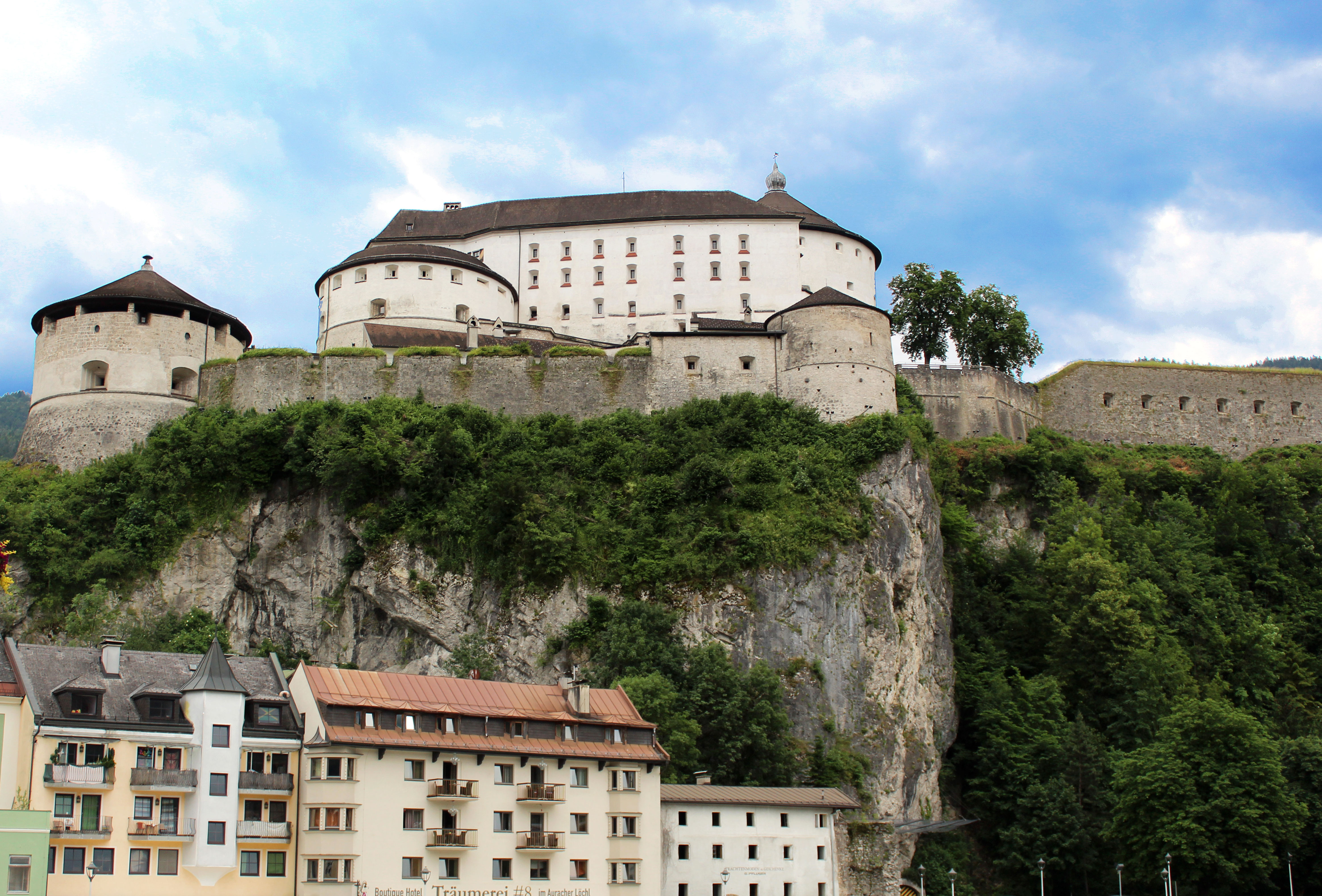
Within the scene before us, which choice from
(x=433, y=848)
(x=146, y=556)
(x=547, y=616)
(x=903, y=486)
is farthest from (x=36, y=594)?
(x=903, y=486)

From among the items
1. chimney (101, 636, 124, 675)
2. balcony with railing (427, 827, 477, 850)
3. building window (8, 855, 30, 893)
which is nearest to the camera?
building window (8, 855, 30, 893)

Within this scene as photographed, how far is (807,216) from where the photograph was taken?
7206 cm

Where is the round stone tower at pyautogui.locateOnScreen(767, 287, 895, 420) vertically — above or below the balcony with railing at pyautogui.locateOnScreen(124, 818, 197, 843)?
above

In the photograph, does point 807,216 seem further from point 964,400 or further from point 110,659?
point 110,659

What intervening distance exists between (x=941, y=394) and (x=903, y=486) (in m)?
12.4

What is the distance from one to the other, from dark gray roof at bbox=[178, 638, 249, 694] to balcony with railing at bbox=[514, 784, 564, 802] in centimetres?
792

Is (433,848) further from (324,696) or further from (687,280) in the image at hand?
(687,280)

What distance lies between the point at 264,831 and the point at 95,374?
30750 millimetres

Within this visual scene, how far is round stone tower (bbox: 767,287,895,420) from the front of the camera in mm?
56344

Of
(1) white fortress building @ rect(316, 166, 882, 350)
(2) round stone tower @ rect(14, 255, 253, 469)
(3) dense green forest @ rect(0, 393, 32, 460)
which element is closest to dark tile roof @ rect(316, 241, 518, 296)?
(1) white fortress building @ rect(316, 166, 882, 350)

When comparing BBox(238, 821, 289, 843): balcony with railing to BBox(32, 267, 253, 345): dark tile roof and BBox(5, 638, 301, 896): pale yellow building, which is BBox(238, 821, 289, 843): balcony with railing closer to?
BBox(5, 638, 301, 896): pale yellow building

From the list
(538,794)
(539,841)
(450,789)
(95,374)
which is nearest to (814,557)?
(538,794)

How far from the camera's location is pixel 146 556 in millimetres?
52219

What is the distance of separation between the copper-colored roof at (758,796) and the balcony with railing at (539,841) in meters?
3.56
